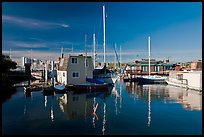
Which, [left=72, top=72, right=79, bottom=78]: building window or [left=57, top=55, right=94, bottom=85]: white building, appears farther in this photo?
[left=72, top=72, right=79, bottom=78]: building window

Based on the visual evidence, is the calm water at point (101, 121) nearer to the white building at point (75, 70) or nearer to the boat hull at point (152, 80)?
the white building at point (75, 70)

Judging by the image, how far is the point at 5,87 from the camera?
105 feet

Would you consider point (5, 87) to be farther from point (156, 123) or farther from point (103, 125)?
point (156, 123)

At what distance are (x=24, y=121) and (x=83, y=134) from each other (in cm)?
525

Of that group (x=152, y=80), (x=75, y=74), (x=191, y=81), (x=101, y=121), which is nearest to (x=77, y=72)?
(x=75, y=74)

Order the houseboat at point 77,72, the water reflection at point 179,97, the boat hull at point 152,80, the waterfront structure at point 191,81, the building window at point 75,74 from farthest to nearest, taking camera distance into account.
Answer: the boat hull at point 152,80, the building window at point 75,74, the houseboat at point 77,72, the waterfront structure at point 191,81, the water reflection at point 179,97

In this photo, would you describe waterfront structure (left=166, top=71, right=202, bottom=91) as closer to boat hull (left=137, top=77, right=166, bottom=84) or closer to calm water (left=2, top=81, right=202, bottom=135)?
boat hull (left=137, top=77, right=166, bottom=84)

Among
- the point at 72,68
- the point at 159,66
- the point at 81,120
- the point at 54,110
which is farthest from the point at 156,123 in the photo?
the point at 159,66

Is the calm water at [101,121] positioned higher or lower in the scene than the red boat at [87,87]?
lower

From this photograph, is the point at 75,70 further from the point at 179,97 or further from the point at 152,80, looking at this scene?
the point at 152,80

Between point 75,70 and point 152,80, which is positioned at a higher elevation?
point 75,70

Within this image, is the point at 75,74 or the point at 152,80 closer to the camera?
the point at 75,74

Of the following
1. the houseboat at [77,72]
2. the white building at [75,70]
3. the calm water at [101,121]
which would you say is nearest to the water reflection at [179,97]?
the calm water at [101,121]

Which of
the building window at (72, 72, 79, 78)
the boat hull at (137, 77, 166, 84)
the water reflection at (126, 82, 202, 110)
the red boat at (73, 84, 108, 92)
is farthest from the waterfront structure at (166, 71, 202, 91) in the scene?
the building window at (72, 72, 79, 78)
